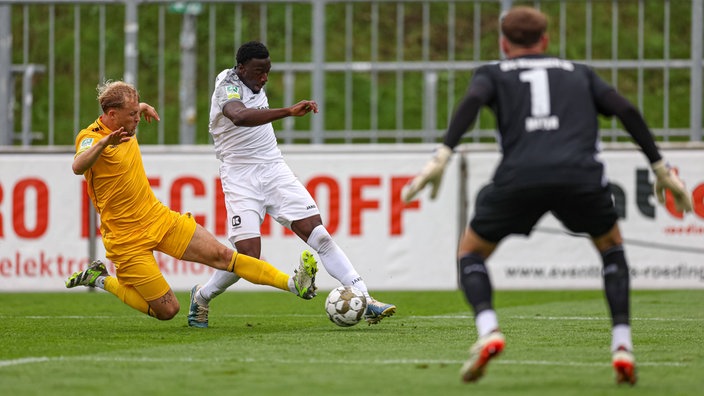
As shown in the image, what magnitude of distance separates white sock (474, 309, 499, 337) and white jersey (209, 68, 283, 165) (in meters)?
4.15

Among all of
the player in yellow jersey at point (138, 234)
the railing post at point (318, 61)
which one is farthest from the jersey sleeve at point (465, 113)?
the railing post at point (318, 61)

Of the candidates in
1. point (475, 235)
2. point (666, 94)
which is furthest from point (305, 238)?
point (666, 94)

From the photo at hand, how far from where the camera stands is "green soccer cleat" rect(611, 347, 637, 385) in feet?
20.2

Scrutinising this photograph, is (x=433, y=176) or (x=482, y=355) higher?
(x=433, y=176)

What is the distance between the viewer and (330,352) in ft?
25.7

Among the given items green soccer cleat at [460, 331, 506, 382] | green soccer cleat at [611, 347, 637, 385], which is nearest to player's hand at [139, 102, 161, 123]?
green soccer cleat at [460, 331, 506, 382]

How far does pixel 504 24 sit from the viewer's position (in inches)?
262

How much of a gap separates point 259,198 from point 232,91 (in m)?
0.88

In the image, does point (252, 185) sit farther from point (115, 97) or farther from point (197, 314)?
point (115, 97)

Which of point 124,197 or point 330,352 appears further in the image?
point 124,197

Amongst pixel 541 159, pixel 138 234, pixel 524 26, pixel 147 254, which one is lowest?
pixel 147 254

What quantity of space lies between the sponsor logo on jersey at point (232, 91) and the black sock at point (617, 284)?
4.01 metres

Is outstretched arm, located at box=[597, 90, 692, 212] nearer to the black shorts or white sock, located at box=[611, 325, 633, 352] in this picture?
the black shorts

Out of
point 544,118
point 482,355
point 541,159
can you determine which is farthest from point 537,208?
point 482,355
